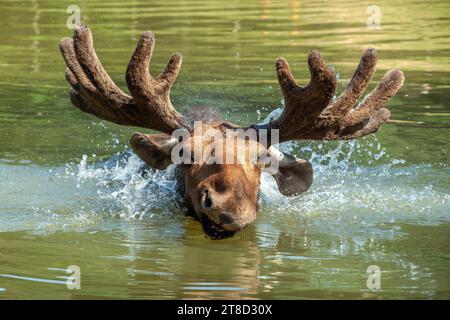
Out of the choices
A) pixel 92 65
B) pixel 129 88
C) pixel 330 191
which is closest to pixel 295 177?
pixel 330 191

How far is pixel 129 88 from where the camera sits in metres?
7.61

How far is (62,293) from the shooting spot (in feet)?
20.7

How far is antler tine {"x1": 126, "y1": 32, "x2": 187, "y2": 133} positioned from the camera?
747cm

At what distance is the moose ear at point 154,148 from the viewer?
7.82 m

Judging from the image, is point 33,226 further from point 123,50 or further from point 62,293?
point 123,50

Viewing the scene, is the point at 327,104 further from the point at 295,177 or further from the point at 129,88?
the point at 129,88

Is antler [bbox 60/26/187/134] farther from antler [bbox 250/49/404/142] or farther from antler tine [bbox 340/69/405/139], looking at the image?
antler tine [bbox 340/69/405/139]

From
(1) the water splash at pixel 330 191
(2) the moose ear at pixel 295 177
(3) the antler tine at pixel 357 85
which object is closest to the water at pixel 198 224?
(1) the water splash at pixel 330 191

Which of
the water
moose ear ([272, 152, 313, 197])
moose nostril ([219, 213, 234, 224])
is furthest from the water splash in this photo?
moose nostril ([219, 213, 234, 224])

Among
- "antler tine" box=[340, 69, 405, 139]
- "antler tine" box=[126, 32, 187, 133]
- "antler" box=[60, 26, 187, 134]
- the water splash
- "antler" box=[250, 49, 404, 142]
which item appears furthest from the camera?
the water splash

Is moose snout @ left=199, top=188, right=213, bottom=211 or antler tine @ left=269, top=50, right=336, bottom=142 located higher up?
antler tine @ left=269, top=50, right=336, bottom=142
